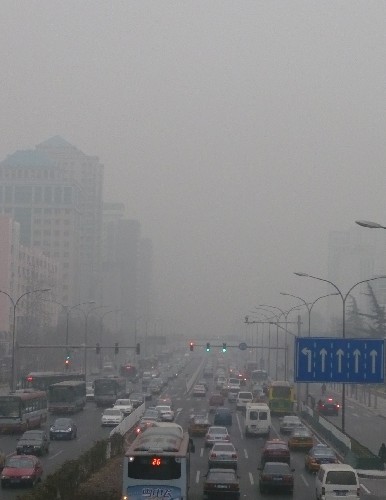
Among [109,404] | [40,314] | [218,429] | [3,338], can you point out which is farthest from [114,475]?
[40,314]

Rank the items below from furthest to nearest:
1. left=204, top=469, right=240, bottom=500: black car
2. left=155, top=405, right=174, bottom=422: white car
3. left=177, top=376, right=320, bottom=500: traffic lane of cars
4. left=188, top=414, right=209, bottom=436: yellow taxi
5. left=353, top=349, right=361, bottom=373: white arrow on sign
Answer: left=155, top=405, right=174, bottom=422: white car < left=188, top=414, right=209, bottom=436: yellow taxi < left=353, top=349, right=361, bottom=373: white arrow on sign < left=177, top=376, right=320, bottom=500: traffic lane of cars < left=204, top=469, right=240, bottom=500: black car

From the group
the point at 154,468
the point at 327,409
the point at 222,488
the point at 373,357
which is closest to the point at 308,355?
the point at 373,357

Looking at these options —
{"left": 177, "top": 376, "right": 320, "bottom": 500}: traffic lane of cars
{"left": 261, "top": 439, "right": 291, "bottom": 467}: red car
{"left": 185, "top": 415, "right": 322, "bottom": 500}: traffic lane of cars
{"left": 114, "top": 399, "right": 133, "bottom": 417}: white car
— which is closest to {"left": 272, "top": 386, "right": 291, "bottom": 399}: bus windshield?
{"left": 177, "top": 376, "right": 320, "bottom": 500}: traffic lane of cars

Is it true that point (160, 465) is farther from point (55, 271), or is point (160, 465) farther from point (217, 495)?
point (55, 271)

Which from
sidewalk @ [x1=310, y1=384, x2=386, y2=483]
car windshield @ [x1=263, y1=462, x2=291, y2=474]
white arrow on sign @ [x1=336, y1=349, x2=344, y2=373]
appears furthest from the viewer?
sidewalk @ [x1=310, y1=384, x2=386, y2=483]

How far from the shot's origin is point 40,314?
425 ft

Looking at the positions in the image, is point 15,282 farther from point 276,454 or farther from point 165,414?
point 276,454

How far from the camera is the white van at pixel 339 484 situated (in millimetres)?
28625

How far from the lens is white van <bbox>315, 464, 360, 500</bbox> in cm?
2862

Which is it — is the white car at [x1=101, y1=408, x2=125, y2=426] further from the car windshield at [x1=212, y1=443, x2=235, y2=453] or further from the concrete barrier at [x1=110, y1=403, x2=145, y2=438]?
the car windshield at [x1=212, y1=443, x2=235, y2=453]

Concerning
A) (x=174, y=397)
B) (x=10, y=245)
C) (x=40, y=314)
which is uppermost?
(x=10, y=245)

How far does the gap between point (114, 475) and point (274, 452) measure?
7955 millimetres

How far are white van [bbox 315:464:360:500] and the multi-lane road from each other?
2065mm

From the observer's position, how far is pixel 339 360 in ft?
116
